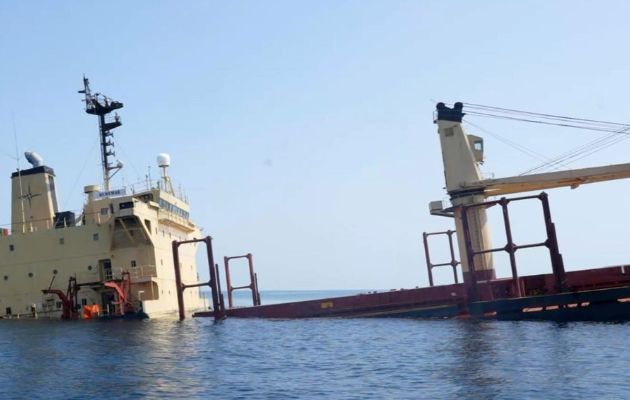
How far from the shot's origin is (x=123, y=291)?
42.6 metres

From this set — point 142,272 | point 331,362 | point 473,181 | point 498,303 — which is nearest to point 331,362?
point 331,362

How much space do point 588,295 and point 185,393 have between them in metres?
19.9

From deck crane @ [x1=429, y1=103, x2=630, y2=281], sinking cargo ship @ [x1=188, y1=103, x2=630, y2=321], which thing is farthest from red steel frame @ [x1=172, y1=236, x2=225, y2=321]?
deck crane @ [x1=429, y1=103, x2=630, y2=281]

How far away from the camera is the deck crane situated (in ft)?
122

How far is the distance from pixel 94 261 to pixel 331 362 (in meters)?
23.8

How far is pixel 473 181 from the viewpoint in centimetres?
3803

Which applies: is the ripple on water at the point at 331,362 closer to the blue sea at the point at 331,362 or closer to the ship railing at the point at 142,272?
the blue sea at the point at 331,362

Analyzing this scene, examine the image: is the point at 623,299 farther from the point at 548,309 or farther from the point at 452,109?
the point at 452,109

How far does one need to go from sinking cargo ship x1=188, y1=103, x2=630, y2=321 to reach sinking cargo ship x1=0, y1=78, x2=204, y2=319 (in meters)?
3.59

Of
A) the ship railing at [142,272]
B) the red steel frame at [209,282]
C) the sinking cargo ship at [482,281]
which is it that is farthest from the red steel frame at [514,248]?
the ship railing at [142,272]

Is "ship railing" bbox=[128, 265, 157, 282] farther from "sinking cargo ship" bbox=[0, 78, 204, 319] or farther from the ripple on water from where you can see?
the ripple on water

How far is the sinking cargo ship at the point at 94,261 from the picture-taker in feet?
142

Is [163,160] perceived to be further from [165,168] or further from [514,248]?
[514,248]

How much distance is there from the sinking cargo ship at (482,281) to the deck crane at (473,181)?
5 cm
